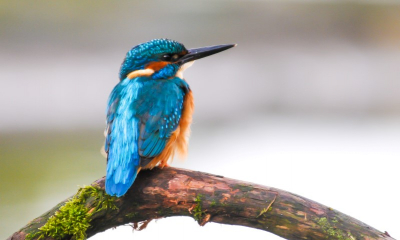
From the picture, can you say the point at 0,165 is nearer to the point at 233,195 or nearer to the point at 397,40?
the point at 233,195

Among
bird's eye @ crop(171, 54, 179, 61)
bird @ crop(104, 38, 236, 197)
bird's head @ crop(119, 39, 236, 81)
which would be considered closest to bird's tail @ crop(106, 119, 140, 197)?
bird @ crop(104, 38, 236, 197)

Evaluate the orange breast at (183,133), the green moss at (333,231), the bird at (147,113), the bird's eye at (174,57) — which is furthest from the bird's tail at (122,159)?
the green moss at (333,231)

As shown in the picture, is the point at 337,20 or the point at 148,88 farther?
the point at 337,20

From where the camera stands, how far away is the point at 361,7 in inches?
259

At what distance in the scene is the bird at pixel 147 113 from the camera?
7.19 ft

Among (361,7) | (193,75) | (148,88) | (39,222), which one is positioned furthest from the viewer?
(361,7)

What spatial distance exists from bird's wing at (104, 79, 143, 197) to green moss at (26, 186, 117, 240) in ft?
0.24

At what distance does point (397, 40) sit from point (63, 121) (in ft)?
13.9

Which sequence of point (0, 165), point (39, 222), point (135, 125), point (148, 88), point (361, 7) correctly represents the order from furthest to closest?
point (361, 7), point (0, 165), point (148, 88), point (135, 125), point (39, 222)

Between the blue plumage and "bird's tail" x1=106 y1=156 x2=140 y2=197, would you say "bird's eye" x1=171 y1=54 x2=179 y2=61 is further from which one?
"bird's tail" x1=106 y1=156 x2=140 y2=197

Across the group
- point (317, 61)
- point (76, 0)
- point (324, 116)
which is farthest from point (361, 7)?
point (76, 0)

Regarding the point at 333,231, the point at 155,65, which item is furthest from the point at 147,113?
the point at 333,231

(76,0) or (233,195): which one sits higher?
(76,0)

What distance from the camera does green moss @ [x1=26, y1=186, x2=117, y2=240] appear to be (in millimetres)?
1998
